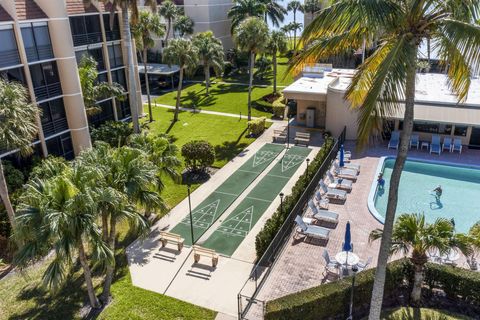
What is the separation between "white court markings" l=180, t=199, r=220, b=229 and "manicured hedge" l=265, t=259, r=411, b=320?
846cm

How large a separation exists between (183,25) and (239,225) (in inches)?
1778

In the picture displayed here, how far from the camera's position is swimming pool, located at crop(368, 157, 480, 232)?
71.9ft

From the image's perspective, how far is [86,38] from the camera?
103ft

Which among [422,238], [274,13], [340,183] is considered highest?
[274,13]

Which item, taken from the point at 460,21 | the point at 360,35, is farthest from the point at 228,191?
the point at 460,21

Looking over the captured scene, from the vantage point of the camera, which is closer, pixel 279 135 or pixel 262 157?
pixel 262 157

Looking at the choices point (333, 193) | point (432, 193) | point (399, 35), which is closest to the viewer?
point (399, 35)

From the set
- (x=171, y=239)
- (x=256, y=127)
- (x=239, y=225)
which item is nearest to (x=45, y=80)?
(x=171, y=239)

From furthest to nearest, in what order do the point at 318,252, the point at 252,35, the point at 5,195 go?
the point at 252,35 → the point at 318,252 → the point at 5,195

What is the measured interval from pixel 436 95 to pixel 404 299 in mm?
21934

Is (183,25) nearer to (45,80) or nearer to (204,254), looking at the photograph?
(45,80)

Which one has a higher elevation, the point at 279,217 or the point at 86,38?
the point at 86,38

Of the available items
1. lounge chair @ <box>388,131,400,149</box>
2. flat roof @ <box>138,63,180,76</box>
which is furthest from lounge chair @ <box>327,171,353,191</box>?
flat roof @ <box>138,63,180,76</box>

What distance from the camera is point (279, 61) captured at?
66.7 meters
